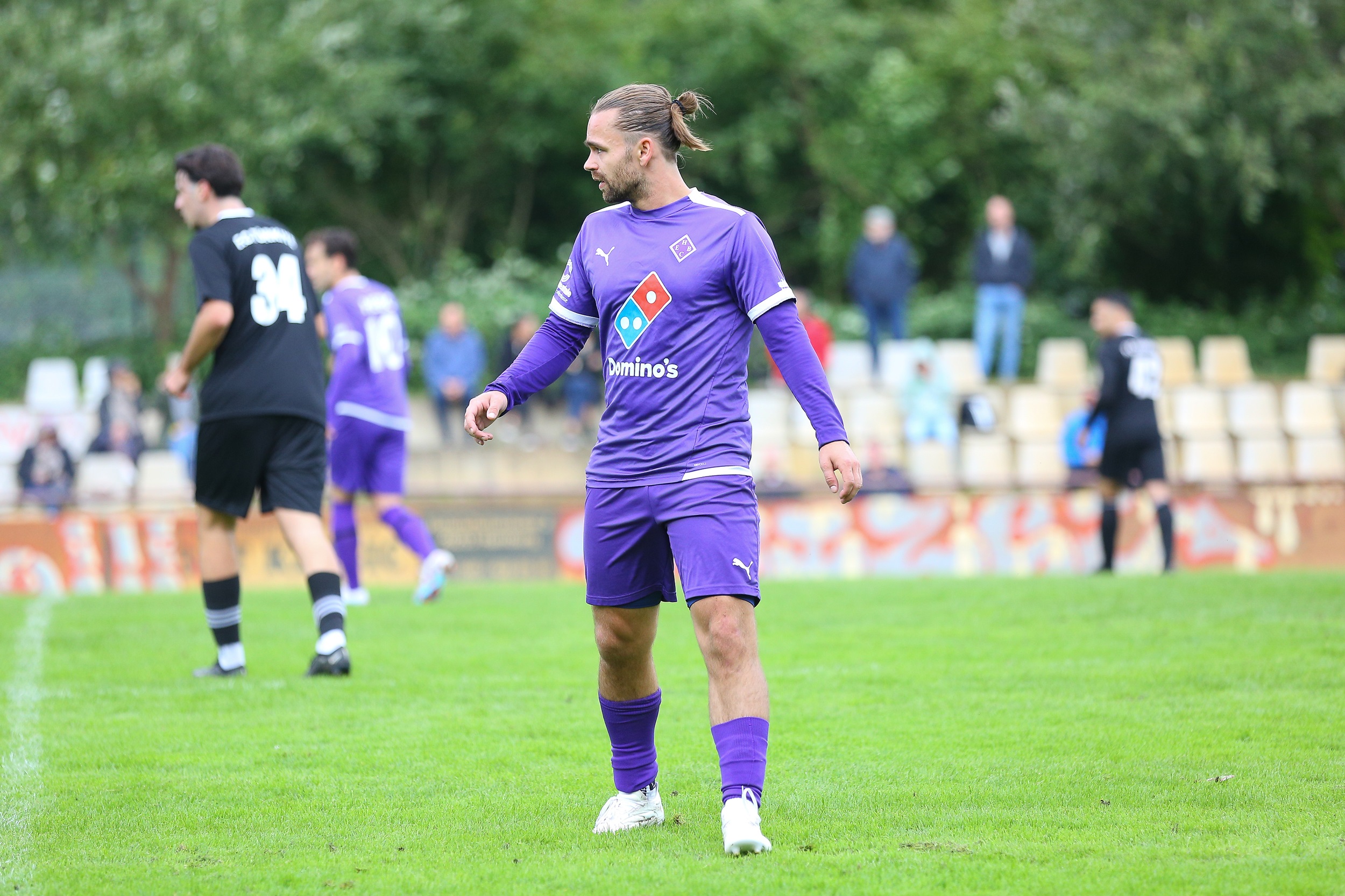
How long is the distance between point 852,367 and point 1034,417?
2432mm

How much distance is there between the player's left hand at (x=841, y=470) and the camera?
421 cm

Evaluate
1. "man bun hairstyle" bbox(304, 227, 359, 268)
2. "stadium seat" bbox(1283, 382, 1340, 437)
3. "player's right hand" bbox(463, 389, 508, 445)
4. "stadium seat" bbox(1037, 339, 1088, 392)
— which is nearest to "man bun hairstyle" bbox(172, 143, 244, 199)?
"man bun hairstyle" bbox(304, 227, 359, 268)

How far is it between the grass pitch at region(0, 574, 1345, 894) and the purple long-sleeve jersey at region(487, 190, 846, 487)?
3.82 feet

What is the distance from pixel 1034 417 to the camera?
1828 centimetres

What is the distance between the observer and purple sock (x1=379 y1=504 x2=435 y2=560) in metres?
10.2

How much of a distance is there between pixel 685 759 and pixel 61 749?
248 cm

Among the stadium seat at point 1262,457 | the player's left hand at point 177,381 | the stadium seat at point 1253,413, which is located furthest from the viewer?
the stadium seat at point 1253,413

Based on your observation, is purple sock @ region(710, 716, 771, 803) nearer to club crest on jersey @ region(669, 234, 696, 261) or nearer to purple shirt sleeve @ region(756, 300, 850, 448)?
purple shirt sleeve @ region(756, 300, 850, 448)

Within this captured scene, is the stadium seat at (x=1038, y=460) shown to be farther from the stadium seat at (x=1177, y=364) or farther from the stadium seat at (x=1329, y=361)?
the stadium seat at (x=1329, y=361)

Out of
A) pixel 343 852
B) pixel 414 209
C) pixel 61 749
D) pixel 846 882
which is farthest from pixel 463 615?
pixel 414 209

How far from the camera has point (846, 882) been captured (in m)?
4.00

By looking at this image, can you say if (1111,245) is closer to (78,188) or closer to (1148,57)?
(1148,57)

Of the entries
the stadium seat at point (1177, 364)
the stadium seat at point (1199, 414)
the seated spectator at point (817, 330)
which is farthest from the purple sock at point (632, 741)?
the stadium seat at point (1177, 364)

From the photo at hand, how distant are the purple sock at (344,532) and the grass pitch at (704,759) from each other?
0.99 metres
